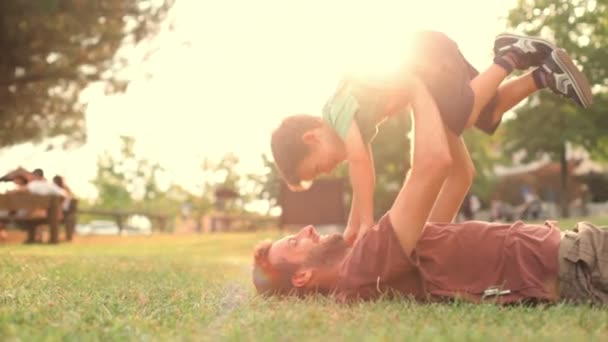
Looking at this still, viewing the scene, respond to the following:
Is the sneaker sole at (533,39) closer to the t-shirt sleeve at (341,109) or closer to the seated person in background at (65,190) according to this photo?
the t-shirt sleeve at (341,109)

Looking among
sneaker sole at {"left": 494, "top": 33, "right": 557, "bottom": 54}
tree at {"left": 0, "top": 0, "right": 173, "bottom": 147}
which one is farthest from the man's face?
tree at {"left": 0, "top": 0, "right": 173, "bottom": 147}

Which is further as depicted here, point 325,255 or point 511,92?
point 511,92

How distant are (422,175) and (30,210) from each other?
1289cm

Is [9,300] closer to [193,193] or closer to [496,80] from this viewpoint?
[496,80]

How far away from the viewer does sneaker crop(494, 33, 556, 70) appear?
174 inches

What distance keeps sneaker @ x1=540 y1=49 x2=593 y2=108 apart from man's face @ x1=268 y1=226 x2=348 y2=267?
5.11ft

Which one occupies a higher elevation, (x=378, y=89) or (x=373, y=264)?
(x=378, y=89)

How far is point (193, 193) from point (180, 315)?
52356 millimetres

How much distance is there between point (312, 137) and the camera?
4684 millimetres

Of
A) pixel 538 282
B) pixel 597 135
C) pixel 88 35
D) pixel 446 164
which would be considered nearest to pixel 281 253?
pixel 446 164

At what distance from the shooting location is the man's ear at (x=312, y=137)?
4660mm

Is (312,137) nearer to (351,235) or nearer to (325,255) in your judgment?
(351,235)

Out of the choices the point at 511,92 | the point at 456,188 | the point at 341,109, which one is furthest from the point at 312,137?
the point at 511,92

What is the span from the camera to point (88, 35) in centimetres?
1514
